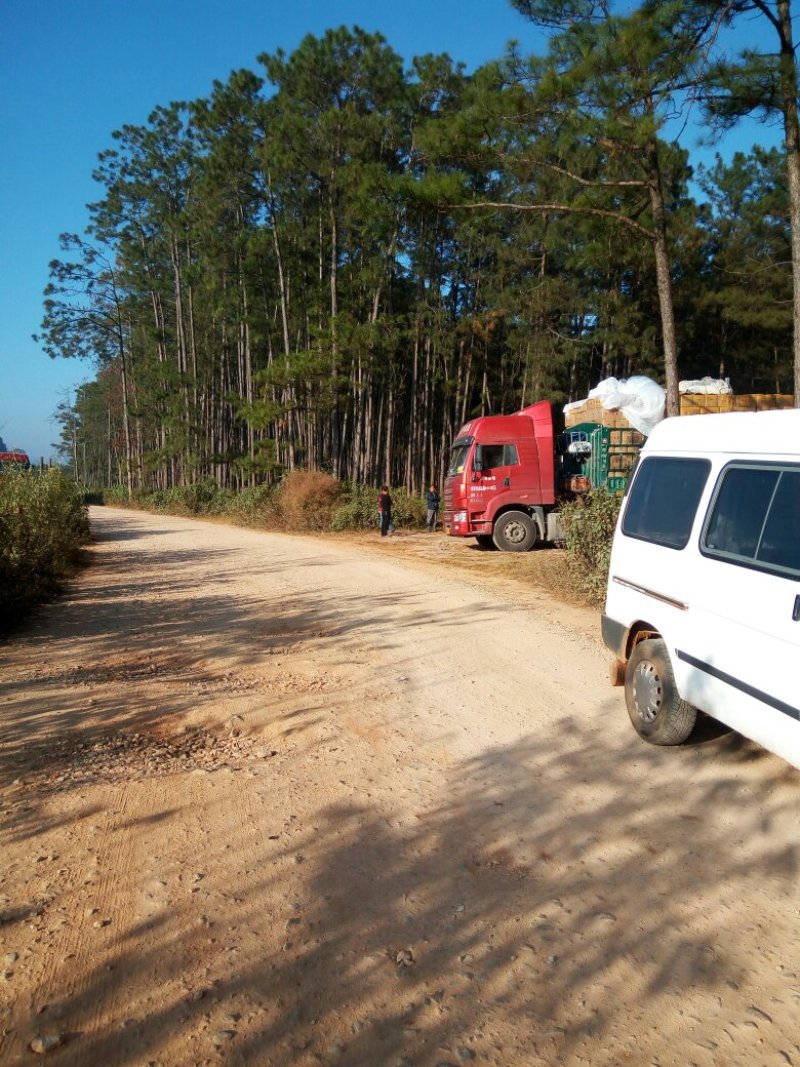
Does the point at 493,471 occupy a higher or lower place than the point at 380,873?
higher

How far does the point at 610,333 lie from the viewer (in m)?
27.4

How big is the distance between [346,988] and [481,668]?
430 cm

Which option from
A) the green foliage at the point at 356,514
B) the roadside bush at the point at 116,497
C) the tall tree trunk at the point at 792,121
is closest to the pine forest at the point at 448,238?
the tall tree trunk at the point at 792,121

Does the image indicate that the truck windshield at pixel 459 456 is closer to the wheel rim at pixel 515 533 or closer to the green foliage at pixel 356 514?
the wheel rim at pixel 515 533

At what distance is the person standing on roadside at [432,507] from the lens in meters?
23.5

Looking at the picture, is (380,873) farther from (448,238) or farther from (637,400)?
(448,238)

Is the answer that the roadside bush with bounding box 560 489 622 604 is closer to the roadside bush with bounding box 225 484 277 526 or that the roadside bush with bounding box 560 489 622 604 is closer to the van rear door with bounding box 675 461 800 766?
the van rear door with bounding box 675 461 800 766

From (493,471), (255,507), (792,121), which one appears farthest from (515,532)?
(255,507)

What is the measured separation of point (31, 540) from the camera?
10.2 m

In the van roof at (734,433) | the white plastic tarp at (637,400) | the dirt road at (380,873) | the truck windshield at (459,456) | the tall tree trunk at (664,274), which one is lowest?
the dirt road at (380,873)

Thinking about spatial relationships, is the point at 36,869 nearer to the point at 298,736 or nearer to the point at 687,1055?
the point at 298,736

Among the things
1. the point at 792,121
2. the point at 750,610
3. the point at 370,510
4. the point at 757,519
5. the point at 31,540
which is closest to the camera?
the point at 750,610

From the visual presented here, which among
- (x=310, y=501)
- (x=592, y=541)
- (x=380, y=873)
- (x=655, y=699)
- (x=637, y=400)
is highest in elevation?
(x=637, y=400)

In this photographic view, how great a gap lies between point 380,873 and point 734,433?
10.2ft
